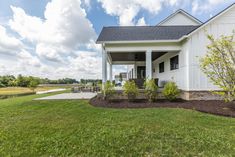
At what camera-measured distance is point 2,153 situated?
3115 millimetres

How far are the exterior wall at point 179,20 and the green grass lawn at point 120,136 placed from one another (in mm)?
14312

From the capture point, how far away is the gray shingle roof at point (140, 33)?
965cm

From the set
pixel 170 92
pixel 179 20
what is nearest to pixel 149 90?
pixel 170 92

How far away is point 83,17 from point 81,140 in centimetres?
1373

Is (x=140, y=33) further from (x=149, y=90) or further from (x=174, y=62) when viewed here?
(x=149, y=90)

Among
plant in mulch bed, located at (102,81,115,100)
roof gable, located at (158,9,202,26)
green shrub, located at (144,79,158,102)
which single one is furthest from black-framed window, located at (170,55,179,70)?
roof gable, located at (158,9,202,26)

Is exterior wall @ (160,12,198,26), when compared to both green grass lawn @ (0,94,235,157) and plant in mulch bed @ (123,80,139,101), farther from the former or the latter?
green grass lawn @ (0,94,235,157)

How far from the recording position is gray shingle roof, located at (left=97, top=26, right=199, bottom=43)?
965 cm

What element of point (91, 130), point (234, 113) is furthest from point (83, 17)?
point (234, 113)

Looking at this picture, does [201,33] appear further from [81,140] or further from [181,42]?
[81,140]

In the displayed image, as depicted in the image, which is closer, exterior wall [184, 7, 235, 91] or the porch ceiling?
exterior wall [184, 7, 235, 91]

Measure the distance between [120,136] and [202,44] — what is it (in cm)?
773

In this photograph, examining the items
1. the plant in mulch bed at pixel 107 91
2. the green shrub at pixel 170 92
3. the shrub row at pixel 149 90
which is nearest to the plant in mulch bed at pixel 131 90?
the shrub row at pixel 149 90

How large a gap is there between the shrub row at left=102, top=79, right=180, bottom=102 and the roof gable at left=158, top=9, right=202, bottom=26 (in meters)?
11.0
